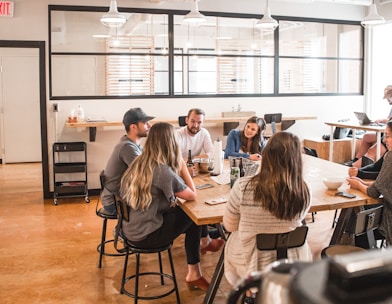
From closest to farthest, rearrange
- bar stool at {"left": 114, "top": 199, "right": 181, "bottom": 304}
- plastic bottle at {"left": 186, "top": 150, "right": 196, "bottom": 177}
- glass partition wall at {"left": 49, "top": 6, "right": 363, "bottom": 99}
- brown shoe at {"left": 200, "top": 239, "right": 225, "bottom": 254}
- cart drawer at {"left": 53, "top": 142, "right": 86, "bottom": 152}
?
1. bar stool at {"left": 114, "top": 199, "right": 181, "bottom": 304}
2. plastic bottle at {"left": 186, "top": 150, "right": 196, "bottom": 177}
3. brown shoe at {"left": 200, "top": 239, "right": 225, "bottom": 254}
4. cart drawer at {"left": 53, "top": 142, "right": 86, "bottom": 152}
5. glass partition wall at {"left": 49, "top": 6, "right": 363, "bottom": 99}

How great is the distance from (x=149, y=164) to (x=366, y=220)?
1.28 m

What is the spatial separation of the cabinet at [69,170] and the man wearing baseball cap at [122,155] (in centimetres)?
233

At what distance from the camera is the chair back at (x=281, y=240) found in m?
2.24

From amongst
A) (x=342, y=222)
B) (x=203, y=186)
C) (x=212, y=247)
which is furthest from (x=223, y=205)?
(x=212, y=247)

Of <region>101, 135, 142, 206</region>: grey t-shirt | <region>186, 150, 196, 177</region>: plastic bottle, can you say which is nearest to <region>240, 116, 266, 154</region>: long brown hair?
<region>186, 150, 196, 177</region>: plastic bottle

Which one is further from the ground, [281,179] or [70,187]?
[281,179]

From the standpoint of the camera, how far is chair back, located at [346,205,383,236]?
2.50 meters

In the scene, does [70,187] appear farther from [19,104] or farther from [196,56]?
[19,104]

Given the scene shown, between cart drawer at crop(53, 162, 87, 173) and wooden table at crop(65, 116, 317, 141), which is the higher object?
wooden table at crop(65, 116, 317, 141)

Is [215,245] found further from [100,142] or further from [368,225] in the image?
[100,142]

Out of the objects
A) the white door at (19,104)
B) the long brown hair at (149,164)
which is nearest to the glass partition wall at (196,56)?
the white door at (19,104)

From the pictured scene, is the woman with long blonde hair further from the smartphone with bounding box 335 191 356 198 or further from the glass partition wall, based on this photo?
the glass partition wall

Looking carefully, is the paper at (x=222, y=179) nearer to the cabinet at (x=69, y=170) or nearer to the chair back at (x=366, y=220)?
the chair back at (x=366, y=220)

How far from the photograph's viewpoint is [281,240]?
2268 mm
